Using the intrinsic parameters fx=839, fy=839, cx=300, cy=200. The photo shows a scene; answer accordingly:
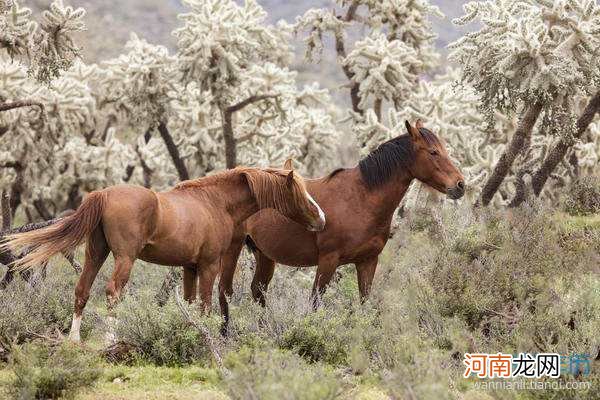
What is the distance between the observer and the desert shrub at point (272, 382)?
15.9 ft

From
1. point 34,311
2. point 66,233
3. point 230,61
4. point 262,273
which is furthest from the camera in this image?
point 230,61

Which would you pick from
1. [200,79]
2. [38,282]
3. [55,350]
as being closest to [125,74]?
[200,79]

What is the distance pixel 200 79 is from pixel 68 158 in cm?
743

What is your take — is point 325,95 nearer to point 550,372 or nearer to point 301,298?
point 301,298

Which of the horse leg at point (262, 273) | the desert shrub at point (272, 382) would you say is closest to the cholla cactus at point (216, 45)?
the horse leg at point (262, 273)

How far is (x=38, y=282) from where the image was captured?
30.3 ft

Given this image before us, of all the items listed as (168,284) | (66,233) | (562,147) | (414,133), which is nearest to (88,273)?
(66,233)

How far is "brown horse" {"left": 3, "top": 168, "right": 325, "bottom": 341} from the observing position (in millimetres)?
6938

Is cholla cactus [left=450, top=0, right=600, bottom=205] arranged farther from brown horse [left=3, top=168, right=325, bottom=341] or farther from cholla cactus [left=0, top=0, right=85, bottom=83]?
cholla cactus [left=0, top=0, right=85, bottom=83]

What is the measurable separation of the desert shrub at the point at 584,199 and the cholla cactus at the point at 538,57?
1.40 meters

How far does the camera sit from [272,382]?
4.96m

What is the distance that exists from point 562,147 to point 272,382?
36.4ft

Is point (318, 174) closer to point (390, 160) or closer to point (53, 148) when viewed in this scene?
point (53, 148)

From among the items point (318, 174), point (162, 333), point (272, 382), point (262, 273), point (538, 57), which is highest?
point (538, 57)
